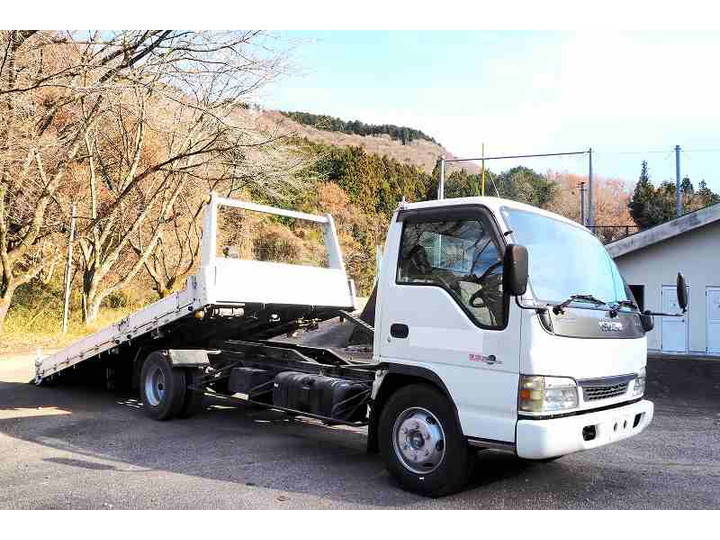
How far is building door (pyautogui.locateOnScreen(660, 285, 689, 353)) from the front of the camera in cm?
1730

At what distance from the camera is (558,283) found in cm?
505

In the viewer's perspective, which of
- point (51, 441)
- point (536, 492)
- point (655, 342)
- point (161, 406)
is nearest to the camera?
point (536, 492)

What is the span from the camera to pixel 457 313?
16.7 ft

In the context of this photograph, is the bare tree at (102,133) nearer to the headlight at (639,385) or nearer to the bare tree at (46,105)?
the bare tree at (46,105)

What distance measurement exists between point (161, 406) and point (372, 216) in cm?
3408

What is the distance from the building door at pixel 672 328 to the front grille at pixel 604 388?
44.0ft

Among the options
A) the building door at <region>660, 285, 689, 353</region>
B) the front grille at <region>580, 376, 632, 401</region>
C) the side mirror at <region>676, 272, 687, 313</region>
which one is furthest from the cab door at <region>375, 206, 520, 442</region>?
the building door at <region>660, 285, 689, 353</region>

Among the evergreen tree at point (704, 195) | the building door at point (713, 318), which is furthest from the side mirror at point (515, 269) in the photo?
the evergreen tree at point (704, 195)

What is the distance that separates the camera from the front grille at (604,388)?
4.87 m

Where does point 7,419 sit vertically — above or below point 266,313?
below

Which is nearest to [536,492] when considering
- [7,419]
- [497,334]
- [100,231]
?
[497,334]

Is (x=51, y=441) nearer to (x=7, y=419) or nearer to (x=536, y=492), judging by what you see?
(x=7, y=419)

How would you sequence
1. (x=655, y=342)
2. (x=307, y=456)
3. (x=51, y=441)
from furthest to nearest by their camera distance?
1. (x=655, y=342)
2. (x=51, y=441)
3. (x=307, y=456)

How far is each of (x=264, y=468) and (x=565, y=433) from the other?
280 cm
